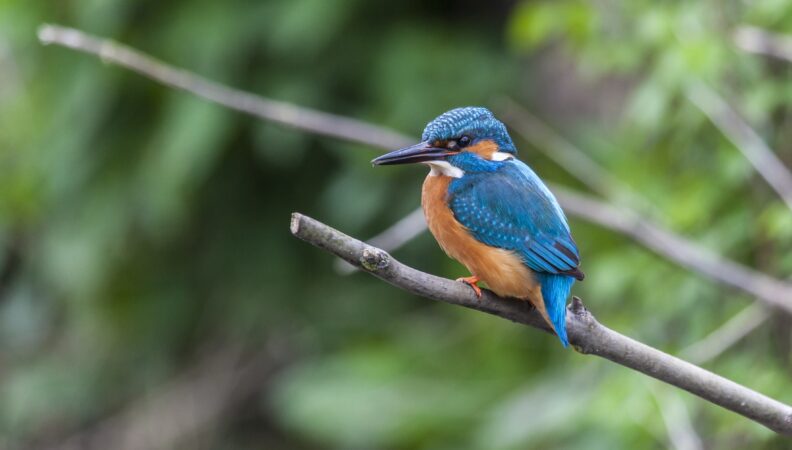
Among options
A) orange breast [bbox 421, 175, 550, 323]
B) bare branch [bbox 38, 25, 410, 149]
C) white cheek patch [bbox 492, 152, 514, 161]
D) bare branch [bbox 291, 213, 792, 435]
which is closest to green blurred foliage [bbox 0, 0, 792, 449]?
bare branch [bbox 38, 25, 410, 149]

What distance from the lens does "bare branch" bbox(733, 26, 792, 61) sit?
2941 millimetres

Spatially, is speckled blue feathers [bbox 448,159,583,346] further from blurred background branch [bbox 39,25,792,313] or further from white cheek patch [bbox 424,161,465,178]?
blurred background branch [bbox 39,25,792,313]

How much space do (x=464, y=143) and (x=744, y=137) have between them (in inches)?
48.3

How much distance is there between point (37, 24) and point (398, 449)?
7.41 ft

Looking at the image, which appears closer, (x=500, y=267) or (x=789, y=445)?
(x=500, y=267)

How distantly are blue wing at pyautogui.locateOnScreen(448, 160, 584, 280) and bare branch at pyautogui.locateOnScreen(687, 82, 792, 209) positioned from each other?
1.03m

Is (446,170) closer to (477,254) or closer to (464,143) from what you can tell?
(464,143)

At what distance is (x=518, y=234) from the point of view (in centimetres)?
212

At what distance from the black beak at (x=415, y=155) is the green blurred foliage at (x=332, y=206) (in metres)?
1.26

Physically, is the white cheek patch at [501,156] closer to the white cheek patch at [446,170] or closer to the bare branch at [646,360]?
the white cheek patch at [446,170]

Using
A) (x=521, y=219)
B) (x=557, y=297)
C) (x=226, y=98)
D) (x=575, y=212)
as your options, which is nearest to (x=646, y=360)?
(x=557, y=297)

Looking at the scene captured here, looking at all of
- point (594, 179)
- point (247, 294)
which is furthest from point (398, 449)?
point (594, 179)

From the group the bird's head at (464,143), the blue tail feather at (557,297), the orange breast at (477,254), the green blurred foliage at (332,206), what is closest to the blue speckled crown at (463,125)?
the bird's head at (464,143)

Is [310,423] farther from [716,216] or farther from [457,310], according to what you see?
[716,216]
